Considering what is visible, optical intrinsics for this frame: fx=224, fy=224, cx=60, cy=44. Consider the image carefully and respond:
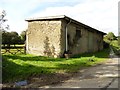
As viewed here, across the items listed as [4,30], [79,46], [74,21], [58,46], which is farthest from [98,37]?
[4,30]

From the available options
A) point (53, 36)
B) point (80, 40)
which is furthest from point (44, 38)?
point (80, 40)

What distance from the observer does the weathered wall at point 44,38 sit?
19822mm

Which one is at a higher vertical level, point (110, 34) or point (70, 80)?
point (110, 34)

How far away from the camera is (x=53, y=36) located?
A: 20047 millimetres

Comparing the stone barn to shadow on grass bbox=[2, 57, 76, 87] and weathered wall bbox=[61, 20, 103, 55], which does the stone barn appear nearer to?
weathered wall bbox=[61, 20, 103, 55]

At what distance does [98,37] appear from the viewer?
33.7 metres

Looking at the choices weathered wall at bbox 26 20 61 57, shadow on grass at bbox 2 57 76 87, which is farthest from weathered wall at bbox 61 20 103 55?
shadow on grass at bbox 2 57 76 87

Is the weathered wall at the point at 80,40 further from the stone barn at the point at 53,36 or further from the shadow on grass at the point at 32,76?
the shadow on grass at the point at 32,76

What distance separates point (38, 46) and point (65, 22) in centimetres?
338

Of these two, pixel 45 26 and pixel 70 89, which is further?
pixel 45 26

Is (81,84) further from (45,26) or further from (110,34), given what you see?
(110,34)

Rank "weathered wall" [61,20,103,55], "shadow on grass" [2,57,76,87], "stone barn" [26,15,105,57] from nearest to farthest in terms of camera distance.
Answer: "shadow on grass" [2,57,76,87], "stone barn" [26,15,105,57], "weathered wall" [61,20,103,55]

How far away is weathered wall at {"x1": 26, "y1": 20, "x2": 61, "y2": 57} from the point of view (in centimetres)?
1982

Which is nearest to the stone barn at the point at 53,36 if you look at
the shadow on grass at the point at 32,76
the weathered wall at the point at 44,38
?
the weathered wall at the point at 44,38
